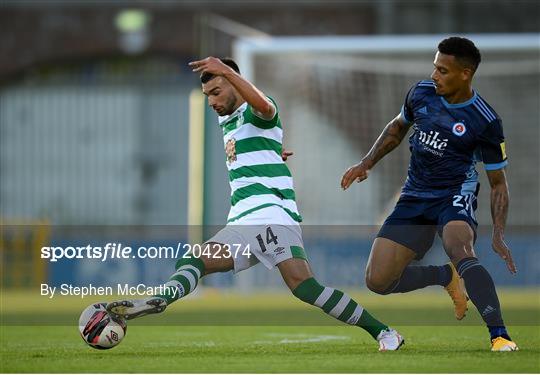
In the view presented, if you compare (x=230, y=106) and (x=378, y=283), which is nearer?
(x=230, y=106)

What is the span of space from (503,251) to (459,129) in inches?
35.3

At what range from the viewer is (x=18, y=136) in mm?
27016

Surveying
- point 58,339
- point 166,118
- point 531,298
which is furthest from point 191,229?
point 58,339

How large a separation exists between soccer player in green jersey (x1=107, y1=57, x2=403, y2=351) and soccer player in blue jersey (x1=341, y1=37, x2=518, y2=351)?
22.8 inches

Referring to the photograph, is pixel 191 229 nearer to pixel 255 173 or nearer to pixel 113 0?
pixel 113 0

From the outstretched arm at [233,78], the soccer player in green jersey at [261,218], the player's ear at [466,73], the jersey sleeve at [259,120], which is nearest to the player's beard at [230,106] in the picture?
A: the soccer player in green jersey at [261,218]

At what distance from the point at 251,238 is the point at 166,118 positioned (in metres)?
19.1

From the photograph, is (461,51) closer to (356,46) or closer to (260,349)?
(260,349)

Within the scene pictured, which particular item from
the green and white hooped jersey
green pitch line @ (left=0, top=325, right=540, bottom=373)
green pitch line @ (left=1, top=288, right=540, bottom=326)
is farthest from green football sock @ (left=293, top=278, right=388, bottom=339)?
green pitch line @ (left=1, top=288, right=540, bottom=326)

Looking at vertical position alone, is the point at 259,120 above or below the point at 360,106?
above

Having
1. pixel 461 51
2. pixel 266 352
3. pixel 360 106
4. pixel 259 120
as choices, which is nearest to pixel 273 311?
pixel 266 352

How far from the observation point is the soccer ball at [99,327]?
720 cm

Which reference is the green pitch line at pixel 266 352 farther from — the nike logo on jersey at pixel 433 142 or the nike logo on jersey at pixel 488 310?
the nike logo on jersey at pixel 433 142

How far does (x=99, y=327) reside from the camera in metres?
7.23
